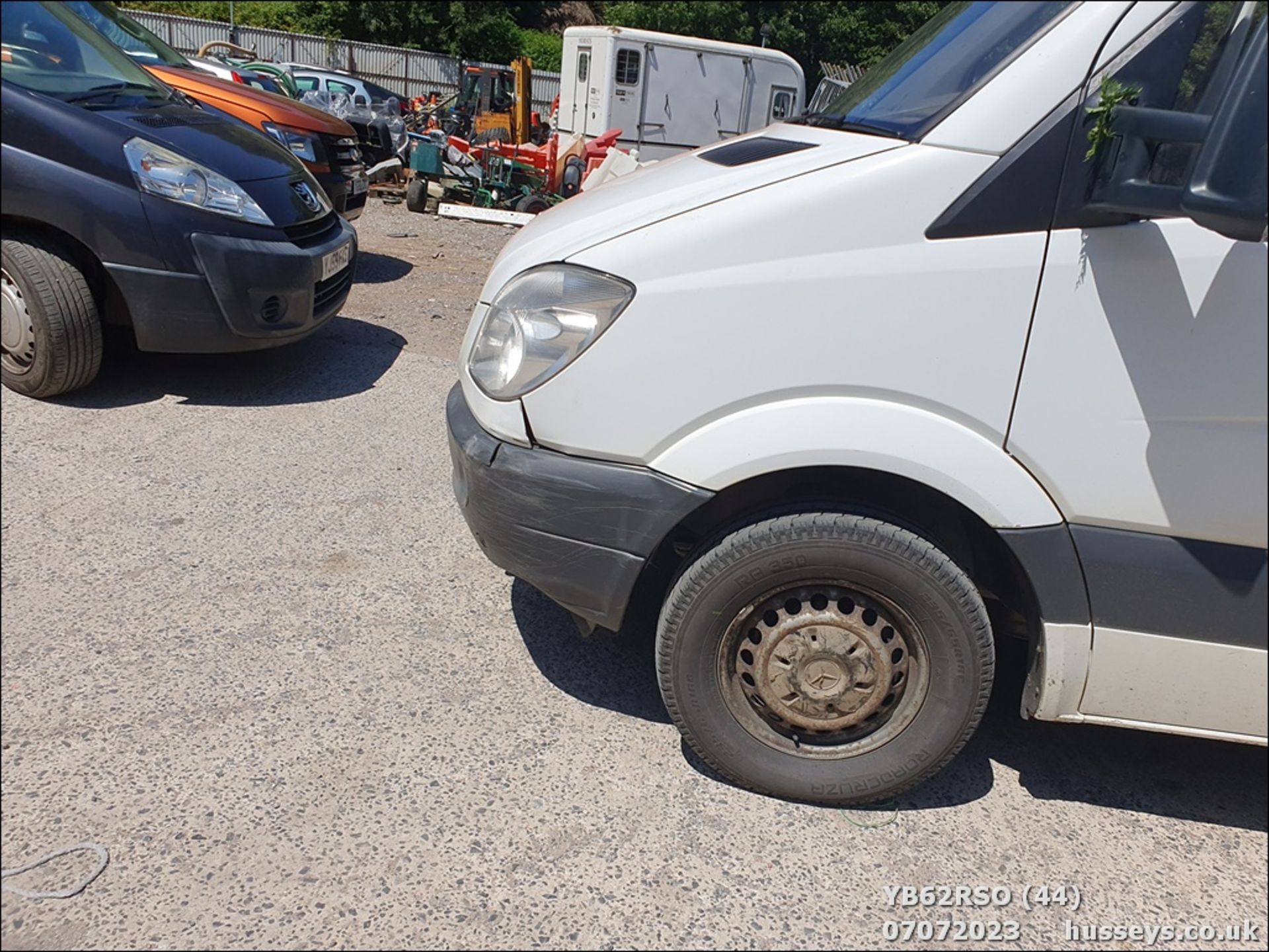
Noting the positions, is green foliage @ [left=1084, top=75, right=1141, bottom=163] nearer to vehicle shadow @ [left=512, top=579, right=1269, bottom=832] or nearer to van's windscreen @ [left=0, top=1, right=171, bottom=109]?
vehicle shadow @ [left=512, top=579, right=1269, bottom=832]

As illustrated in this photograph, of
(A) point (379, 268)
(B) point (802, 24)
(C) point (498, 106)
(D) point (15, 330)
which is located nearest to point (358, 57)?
(C) point (498, 106)

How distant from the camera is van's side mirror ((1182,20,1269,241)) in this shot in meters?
1.91

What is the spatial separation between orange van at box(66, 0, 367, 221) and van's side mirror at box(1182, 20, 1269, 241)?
6985mm

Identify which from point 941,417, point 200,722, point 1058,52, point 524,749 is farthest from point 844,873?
point 1058,52

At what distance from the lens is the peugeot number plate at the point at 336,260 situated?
5.24m

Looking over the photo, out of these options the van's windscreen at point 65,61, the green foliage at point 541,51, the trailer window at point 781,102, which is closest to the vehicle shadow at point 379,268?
the van's windscreen at point 65,61

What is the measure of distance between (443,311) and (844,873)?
6.02 m

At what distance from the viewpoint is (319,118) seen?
886 centimetres

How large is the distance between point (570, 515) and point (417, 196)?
35.7ft

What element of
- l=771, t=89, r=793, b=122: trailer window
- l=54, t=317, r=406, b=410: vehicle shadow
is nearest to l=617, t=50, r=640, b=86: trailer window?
l=771, t=89, r=793, b=122: trailer window

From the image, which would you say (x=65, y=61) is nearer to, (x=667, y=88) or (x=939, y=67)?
(x=939, y=67)

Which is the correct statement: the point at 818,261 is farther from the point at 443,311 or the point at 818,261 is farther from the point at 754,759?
the point at 443,311

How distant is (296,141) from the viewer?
8.27 metres

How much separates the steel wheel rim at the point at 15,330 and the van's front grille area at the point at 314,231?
7.52 feet
